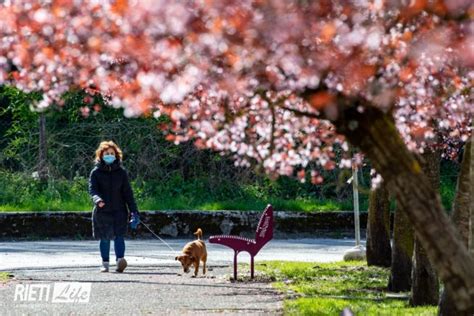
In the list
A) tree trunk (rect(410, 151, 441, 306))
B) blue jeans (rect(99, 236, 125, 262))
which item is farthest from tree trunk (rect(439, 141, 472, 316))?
blue jeans (rect(99, 236, 125, 262))

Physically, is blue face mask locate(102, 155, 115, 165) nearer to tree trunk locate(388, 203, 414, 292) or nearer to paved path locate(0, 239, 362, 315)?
paved path locate(0, 239, 362, 315)

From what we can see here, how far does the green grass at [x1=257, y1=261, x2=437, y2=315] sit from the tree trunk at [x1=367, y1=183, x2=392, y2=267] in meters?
0.26

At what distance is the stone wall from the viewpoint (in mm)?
27375

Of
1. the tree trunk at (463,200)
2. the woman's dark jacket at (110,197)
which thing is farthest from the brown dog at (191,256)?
the tree trunk at (463,200)

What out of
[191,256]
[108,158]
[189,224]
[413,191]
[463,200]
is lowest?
[191,256]

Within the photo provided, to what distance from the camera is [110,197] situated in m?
17.5

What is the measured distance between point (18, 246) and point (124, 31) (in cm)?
1906

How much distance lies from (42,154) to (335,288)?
15.3 meters

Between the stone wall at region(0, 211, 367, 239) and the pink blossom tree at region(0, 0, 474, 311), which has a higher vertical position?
the pink blossom tree at region(0, 0, 474, 311)

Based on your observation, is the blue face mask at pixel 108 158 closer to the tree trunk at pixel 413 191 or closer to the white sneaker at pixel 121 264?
the white sneaker at pixel 121 264

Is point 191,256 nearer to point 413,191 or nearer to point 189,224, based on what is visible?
point 413,191

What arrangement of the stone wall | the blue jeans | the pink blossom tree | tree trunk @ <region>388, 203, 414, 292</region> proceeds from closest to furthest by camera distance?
the pink blossom tree
tree trunk @ <region>388, 203, 414, 292</region>
the blue jeans
the stone wall

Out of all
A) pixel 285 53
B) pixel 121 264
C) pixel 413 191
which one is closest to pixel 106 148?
pixel 121 264

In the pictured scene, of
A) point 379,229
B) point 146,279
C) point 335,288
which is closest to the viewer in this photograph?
point 335,288
